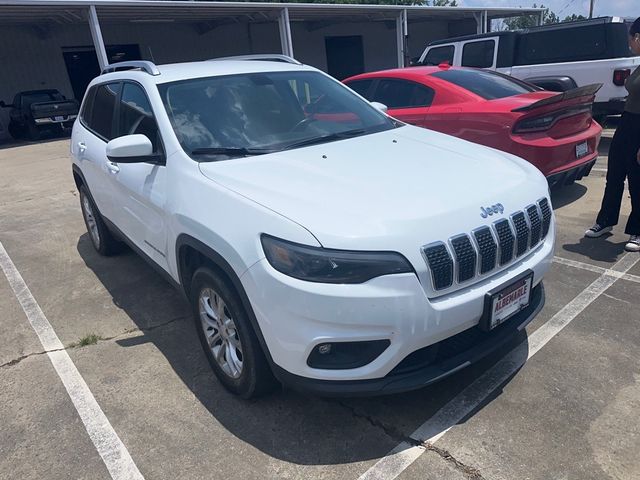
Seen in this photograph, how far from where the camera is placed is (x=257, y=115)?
339 cm

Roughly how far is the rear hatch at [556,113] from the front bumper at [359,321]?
3.31 meters

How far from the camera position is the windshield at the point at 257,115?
10.4 feet

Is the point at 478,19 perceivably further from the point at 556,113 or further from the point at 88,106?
the point at 88,106

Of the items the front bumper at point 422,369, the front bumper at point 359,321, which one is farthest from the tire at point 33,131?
the front bumper at point 422,369

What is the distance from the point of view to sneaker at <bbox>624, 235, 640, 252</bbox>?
4.39 meters

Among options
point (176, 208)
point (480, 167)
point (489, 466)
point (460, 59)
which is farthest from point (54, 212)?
point (460, 59)

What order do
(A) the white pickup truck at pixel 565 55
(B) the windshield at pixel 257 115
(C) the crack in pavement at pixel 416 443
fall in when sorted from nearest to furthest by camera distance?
1. (C) the crack in pavement at pixel 416 443
2. (B) the windshield at pixel 257 115
3. (A) the white pickup truck at pixel 565 55

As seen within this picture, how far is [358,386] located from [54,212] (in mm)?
6383

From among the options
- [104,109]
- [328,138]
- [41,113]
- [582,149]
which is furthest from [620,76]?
[41,113]

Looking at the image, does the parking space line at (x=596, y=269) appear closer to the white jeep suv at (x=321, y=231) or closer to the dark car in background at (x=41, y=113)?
the white jeep suv at (x=321, y=231)

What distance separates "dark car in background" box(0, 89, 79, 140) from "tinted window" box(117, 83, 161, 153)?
14.5 metres

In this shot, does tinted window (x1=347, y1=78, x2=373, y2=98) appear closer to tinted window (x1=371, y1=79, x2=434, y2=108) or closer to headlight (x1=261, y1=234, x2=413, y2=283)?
tinted window (x1=371, y1=79, x2=434, y2=108)

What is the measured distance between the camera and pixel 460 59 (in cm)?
1055

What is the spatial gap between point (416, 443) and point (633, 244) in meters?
3.10
